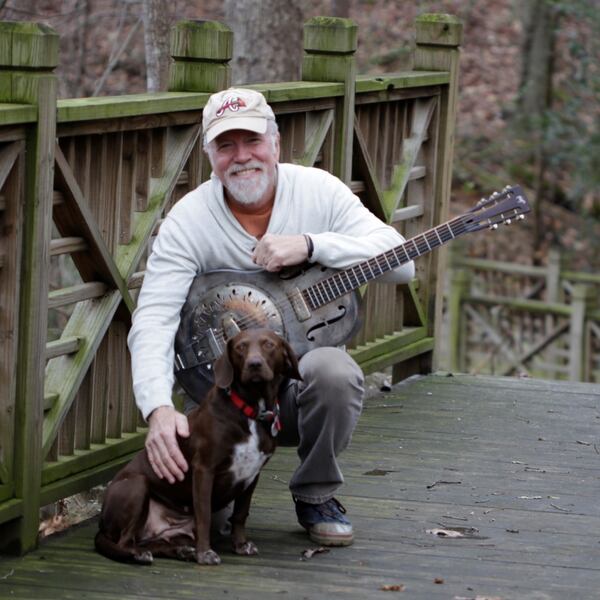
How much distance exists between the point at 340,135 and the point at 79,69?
143 inches

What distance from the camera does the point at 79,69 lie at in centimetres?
1006

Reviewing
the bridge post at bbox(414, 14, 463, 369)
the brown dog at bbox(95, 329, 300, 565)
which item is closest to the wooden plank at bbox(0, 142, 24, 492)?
the brown dog at bbox(95, 329, 300, 565)

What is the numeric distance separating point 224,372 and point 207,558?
2.07 ft

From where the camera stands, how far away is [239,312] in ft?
16.7

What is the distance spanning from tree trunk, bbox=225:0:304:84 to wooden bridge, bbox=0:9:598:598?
6.19 ft

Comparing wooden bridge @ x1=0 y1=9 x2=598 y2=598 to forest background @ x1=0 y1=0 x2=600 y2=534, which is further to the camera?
forest background @ x1=0 y1=0 x2=600 y2=534

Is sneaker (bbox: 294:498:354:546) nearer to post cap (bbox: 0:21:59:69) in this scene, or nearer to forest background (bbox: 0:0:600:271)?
post cap (bbox: 0:21:59:69)

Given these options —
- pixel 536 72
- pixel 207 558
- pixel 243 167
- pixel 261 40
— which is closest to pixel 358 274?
pixel 243 167

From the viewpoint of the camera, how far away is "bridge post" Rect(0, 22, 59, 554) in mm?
4566

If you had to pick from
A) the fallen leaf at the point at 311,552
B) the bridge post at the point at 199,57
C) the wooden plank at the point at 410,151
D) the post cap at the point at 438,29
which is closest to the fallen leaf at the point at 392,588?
the fallen leaf at the point at 311,552

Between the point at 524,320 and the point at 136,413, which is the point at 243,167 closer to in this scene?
the point at 136,413

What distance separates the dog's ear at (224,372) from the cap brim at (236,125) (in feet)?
2.61

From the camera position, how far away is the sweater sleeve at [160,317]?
15.3 feet

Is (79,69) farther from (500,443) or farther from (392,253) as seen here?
(392,253)
